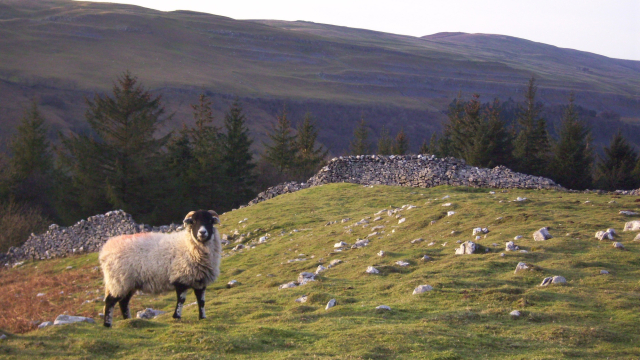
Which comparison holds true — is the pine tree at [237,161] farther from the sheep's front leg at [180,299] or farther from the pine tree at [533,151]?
the sheep's front leg at [180,299]

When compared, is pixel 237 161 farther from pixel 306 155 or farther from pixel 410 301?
pixel 410 301

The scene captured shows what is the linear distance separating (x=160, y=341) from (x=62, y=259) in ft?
72.9

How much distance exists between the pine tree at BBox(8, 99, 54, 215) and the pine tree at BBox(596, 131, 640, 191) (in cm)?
5203

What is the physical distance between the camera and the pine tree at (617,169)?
1850 inches

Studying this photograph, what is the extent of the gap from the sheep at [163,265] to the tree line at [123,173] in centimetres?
2940

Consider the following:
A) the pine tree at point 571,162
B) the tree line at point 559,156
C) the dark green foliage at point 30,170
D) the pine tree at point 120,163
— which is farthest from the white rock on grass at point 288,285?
the dark green foliage at point 30,170

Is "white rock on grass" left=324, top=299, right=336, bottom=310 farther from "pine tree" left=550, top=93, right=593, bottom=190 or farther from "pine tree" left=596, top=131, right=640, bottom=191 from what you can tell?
"pine tree" left=596, top=131, right=640, bottom=191

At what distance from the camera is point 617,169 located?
1957 inches

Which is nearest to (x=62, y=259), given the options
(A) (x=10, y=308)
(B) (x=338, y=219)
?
(A) (x=10, y=308)

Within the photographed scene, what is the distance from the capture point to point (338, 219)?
23594 mm

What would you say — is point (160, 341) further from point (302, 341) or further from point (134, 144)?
point (134, 144)

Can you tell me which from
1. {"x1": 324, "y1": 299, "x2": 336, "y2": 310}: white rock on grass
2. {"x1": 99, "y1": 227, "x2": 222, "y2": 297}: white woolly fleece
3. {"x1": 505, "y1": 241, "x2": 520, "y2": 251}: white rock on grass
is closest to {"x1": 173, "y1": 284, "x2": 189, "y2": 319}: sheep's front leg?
{"x1": 99, "y1": 227, "x2": 222, "y2": 297}: white woolly fleece

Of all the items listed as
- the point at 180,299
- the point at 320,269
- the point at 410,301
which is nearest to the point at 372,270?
the point at 320,269

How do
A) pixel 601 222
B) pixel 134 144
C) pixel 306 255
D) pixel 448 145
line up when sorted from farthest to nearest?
pixel 448 145 → pixel 134 144 → pixel 306 255 → pixel 601 222
